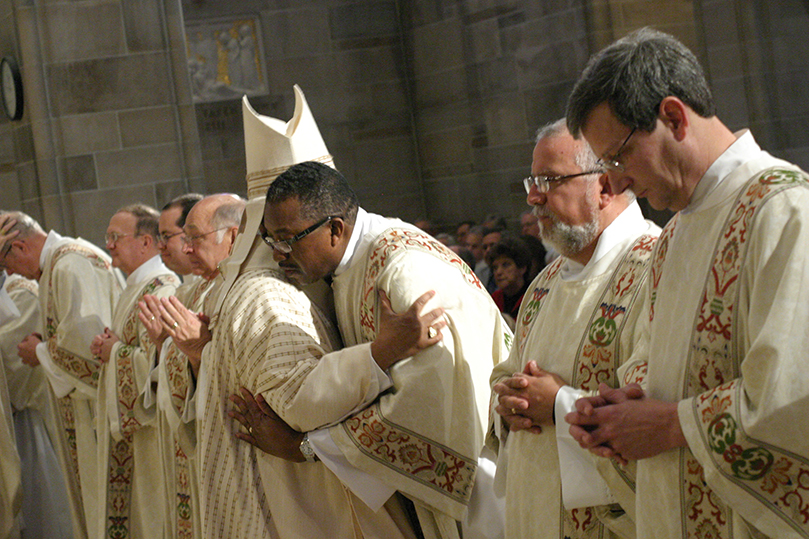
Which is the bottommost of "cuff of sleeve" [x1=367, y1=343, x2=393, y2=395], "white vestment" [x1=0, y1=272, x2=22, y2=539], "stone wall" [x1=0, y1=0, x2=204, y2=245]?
"white vestment" [x1=0, y1=272, x2=22, y2=539]

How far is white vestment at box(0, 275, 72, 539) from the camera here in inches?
253

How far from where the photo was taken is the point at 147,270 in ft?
17.5

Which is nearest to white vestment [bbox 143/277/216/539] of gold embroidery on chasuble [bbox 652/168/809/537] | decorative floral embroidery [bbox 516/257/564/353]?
decorative floral embroidery [bbox 516/257/564/353]

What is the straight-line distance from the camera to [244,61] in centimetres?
1305

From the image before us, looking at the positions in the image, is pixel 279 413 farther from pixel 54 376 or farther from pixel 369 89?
pixel 369 89

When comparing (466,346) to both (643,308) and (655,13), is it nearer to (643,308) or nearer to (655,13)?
(643,308)

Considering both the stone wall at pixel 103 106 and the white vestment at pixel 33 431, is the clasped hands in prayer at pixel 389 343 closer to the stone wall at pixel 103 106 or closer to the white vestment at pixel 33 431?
the white vestment at pixel 33 431

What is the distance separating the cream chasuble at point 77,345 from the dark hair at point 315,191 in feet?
9.06

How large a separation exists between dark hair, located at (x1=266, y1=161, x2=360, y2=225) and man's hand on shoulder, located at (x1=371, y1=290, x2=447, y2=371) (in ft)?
1.41

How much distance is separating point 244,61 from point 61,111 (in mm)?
5364

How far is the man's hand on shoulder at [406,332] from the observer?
2.90 m

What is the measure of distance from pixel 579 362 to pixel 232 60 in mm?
11405

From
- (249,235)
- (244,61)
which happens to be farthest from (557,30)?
(249,235)

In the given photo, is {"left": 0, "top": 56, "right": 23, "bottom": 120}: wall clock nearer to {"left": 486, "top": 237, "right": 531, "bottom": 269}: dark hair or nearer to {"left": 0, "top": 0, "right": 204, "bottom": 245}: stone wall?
{"left": 0, "top": 0, "right": 204, "bottom": 245}: stone wall
